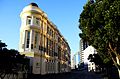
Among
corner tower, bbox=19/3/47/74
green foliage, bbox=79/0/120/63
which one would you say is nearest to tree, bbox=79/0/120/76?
green foliage, bbox=79/0/120/63

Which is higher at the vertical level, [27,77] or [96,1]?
[96,1]

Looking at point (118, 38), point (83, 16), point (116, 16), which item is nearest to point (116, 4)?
point (116, 16)

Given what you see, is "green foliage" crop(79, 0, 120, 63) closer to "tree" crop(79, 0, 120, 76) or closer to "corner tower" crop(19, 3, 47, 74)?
"tree" crop(79, 0, 120, 76)

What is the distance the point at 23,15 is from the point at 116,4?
26585mm

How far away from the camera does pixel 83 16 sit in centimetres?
2703

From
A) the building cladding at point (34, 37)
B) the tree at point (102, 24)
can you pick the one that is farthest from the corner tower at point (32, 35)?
the tree at point (102, 24)

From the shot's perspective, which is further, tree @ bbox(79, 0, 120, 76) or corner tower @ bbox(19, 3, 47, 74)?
corner tower @ bbox(19, 3, 47, 74)

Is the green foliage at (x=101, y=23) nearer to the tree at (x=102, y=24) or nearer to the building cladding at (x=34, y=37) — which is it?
the tree at (x=102, y=24)

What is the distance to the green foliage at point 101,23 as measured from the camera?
22328 millimetres

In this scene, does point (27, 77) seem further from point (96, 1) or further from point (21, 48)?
point (96, 1)

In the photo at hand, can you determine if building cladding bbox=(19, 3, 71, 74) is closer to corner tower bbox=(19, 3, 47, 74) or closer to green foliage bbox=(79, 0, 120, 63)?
corner tower bbox=(19, 3, 47, 74)

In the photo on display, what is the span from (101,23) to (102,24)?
34 cm

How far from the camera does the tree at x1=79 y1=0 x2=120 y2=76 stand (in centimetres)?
2234

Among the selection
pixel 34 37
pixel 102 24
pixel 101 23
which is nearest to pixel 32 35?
pixel 34 37
